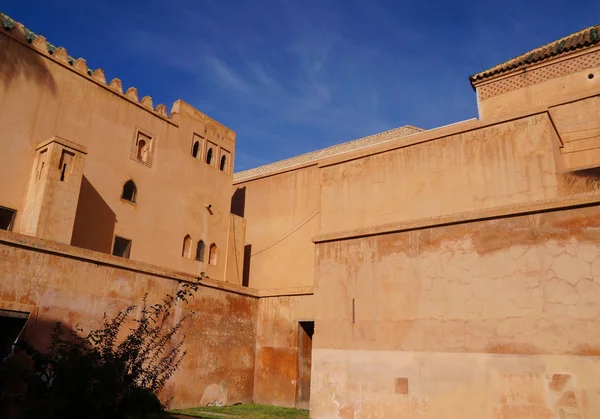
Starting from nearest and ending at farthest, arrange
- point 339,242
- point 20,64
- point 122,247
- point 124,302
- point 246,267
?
point 339,242
point 124,302
point 20,64
point 122,247
point 246,267

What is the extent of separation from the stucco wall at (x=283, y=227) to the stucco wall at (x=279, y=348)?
10.5 feet

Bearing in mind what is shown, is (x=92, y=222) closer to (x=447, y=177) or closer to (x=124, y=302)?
(x=124, y=302)

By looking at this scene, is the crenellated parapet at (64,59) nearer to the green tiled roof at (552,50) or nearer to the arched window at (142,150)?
the arched window at (142,150)

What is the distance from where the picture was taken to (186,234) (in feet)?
55.1

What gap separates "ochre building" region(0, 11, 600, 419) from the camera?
6.39 metres

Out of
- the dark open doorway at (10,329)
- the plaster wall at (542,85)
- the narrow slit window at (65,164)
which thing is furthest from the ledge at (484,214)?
the narrow slit window at (65,164)

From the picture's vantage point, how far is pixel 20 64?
1318 centimetres

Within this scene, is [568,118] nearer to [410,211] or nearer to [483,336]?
[410,211]

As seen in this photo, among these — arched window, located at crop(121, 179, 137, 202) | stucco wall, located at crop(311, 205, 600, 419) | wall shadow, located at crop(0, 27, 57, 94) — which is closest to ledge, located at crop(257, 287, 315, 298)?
stucco wall, located at crop(311, 205, 600, 419)

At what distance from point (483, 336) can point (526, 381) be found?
0.75 m

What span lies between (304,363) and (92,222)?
7.24 m

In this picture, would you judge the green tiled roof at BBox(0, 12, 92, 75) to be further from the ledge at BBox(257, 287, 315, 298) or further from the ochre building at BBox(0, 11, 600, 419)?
the ledge at BBox(257, 287, 315, 298)

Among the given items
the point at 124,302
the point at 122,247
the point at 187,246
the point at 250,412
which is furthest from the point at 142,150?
the point at 250,412

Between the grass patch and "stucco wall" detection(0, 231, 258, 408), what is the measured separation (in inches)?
17.1
